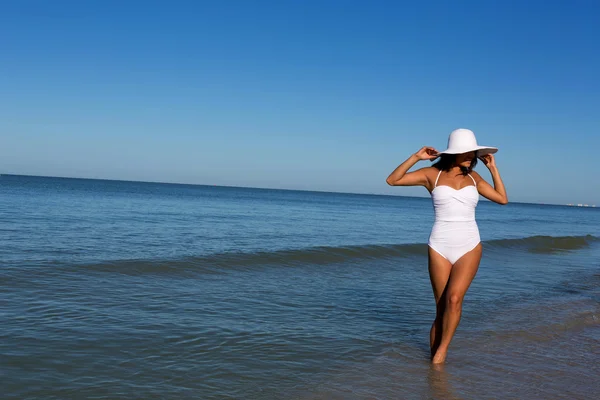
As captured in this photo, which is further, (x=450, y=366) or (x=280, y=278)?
(x=280, y=278)

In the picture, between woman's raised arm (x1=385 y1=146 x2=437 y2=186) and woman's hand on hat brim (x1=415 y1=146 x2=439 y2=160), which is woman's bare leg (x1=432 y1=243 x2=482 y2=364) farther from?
woman's hand on hat brim (x1=415 y1=146 x2=439 y2=160)

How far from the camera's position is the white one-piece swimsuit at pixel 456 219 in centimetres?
484

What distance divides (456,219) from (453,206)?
128mm

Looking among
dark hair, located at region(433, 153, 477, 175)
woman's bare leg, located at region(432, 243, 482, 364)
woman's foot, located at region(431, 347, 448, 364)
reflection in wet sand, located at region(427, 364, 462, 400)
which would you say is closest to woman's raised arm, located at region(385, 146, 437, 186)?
dark hair, located at region(433, 153, 477, 175)

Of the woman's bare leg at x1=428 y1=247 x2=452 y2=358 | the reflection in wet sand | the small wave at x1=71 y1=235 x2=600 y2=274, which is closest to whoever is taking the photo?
the reflection in wet sand

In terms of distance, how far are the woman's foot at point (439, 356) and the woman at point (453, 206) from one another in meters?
0.40

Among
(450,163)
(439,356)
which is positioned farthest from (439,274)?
(450,163)

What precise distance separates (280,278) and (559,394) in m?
6.70

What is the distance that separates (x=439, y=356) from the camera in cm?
535

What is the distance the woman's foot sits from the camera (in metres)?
A: 5.32

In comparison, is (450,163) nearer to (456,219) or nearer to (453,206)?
(453,206)

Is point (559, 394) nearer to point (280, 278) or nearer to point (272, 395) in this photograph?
point (272, 395)

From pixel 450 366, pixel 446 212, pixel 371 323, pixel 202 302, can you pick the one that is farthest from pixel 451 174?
pixel 202 302

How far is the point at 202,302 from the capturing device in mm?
7949
